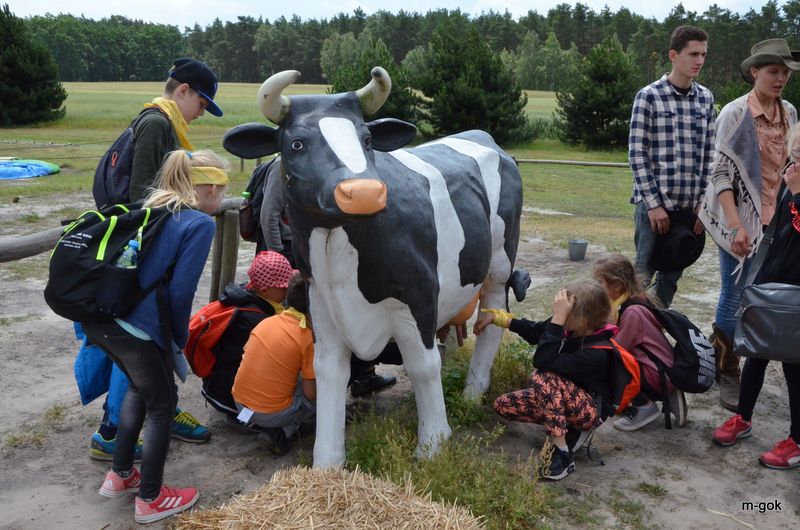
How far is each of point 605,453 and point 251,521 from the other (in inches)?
81.9

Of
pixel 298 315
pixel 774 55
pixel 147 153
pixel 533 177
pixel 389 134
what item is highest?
pixel 774 55

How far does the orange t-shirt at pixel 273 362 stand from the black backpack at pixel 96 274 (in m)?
0.79

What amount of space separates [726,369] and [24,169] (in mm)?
14026

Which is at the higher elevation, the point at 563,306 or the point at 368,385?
the point at 563,306

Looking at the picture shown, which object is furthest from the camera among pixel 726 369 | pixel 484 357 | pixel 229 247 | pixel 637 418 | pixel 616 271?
pixel 229 247

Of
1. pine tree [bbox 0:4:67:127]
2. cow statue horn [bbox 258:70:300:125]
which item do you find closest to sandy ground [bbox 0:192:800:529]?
cow statue horn [bbox 258:70:300:125]

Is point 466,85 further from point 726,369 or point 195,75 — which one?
point 195,75

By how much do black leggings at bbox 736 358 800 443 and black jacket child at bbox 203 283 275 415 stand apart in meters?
2.68

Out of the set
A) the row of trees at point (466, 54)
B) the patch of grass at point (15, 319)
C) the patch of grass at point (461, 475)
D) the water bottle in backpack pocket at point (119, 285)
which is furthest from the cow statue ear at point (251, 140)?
the row of trees at point (466, 54)

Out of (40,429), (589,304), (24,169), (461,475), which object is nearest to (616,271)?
(589,304)

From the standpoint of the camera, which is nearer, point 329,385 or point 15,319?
point 329,385

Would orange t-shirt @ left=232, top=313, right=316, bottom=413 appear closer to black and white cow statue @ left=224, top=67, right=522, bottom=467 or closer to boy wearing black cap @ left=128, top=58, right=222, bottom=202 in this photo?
black and white cow statue @ left=224, top=67, right=522, bottom=467

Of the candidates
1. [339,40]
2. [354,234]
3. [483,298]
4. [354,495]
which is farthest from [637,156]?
[339,40]

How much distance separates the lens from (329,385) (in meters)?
3.36
